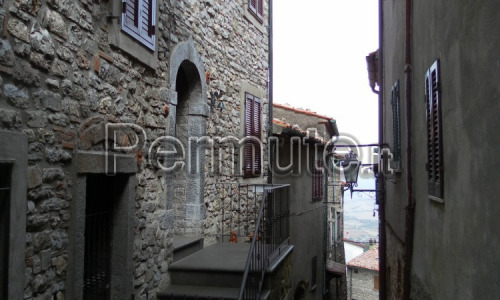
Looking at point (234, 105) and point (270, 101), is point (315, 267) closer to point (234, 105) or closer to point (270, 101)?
point (270, 101)

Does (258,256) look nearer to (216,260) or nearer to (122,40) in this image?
(216,260)

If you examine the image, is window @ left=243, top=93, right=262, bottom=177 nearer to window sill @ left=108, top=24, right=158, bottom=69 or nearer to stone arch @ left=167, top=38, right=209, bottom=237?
stone arch @ left=167, top=38, right=209, bottom=237

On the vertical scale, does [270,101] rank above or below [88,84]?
above

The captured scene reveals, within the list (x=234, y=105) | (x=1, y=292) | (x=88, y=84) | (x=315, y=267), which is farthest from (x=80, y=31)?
(x=315, y=267)

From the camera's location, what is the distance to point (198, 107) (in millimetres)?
6766

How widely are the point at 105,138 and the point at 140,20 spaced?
1450mm

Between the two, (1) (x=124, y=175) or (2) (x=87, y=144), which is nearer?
(2) (x=87, y=144)

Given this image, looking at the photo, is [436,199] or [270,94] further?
[270,94]

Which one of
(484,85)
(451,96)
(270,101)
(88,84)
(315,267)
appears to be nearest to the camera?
(484,85)

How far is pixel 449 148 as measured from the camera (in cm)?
384

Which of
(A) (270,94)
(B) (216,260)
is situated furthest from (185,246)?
(A) (270,94)

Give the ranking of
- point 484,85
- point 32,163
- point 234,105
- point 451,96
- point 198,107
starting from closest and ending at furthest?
point 484,85
point 32,163
point 451,96
point 198,107
point 234,105

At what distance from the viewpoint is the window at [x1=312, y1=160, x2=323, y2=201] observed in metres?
13.5

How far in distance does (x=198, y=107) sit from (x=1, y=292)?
4192 millimetres
